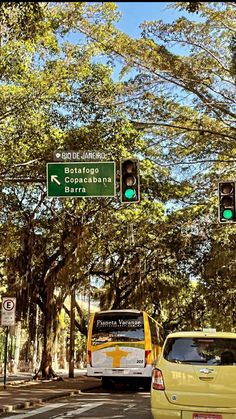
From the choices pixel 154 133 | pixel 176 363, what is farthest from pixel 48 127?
pixel 176 363

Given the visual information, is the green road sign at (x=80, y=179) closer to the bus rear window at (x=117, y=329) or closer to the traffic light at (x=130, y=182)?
the traffic light at (x=130, y=182)

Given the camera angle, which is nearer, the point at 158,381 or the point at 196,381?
the point at 196,381

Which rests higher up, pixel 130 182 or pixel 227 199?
pixel 130 182

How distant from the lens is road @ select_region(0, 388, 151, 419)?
11797 mm

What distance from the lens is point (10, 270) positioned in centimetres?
2539

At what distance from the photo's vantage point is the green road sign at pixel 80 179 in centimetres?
1473

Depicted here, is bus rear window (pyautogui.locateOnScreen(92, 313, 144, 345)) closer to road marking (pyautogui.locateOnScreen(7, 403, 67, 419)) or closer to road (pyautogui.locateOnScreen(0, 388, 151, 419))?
road (pyautogui.locateOnScreen(0, 388, 151, 419))

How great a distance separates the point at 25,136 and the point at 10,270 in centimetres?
951

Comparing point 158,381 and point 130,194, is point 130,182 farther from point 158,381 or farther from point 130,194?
point 158,381

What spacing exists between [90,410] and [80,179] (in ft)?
18.1

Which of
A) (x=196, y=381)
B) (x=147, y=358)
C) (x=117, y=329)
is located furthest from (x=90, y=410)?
(x=117, y=329)

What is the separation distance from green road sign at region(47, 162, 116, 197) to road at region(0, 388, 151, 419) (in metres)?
5.12

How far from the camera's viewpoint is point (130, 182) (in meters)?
13.5

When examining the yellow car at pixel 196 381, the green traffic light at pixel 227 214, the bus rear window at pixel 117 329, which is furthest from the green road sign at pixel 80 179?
the yellow car at pixel 196 381
